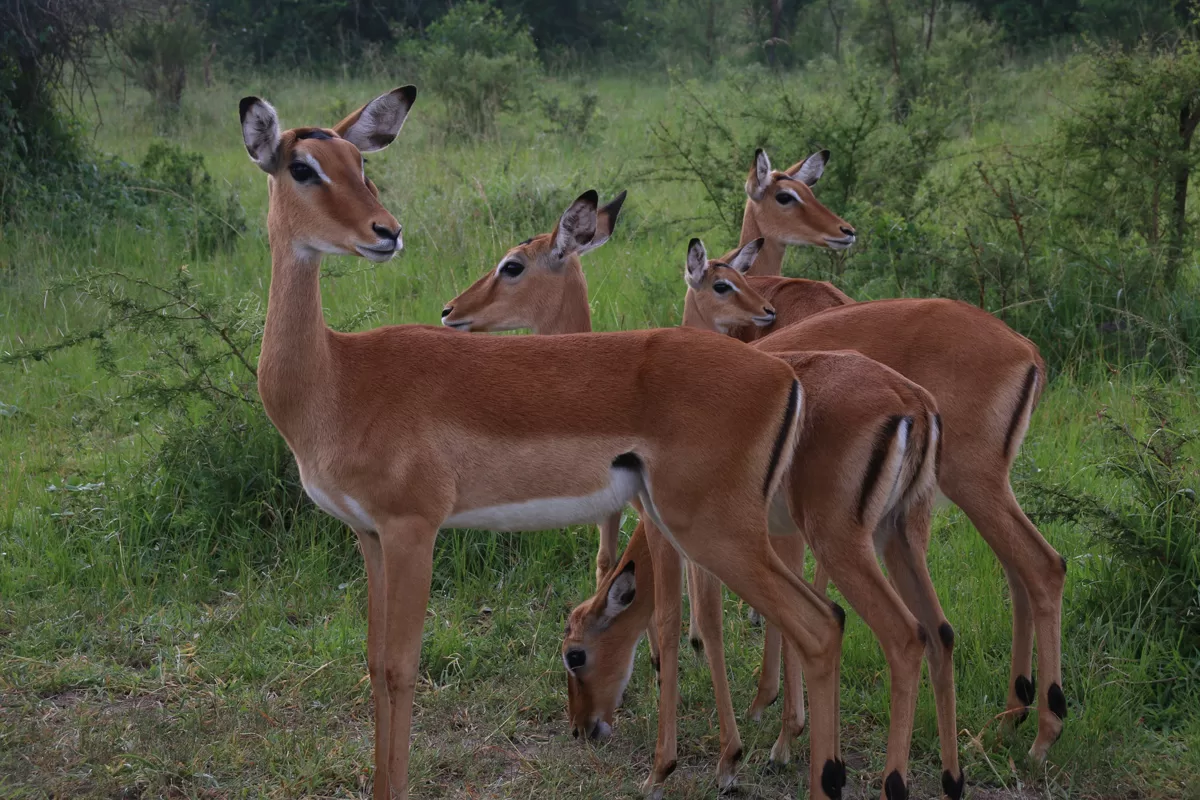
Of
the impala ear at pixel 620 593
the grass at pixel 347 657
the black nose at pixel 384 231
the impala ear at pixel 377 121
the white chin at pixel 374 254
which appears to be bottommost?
the grass at pixel 347 657

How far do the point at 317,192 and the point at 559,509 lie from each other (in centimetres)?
97

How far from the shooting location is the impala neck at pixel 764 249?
6012mm

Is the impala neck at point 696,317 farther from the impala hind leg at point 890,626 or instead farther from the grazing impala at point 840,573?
the impala hind leg at point 890,626

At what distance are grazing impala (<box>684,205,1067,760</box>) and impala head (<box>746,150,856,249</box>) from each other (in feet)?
7.08

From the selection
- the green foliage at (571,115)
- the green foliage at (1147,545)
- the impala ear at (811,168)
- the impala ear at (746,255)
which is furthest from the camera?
the green foliage at (571,115)

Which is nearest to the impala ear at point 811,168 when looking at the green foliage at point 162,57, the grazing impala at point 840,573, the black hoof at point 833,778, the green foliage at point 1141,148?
the green foliage at point 1141,148

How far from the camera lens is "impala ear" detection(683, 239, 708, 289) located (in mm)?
4902

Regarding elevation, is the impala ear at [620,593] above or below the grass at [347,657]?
above

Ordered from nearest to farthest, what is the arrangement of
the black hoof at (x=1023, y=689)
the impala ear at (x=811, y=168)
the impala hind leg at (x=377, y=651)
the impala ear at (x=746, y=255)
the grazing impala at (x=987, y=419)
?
the impala hind leg at (x=377, y=651), the grazing impala at (x=987, y=419), the black hoof at (x=1023, y=689), the impala ear at (x=746, y=255), the impala ear at (x=811, y=168)

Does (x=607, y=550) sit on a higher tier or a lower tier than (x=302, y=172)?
lower

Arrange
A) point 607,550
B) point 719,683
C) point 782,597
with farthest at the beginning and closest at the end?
point 607,550
point 719,683
point 782,597

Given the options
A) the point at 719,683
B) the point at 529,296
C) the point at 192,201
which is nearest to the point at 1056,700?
the point at 719,683

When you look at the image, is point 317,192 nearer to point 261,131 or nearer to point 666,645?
point 261,131

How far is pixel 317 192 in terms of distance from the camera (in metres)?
3.12
